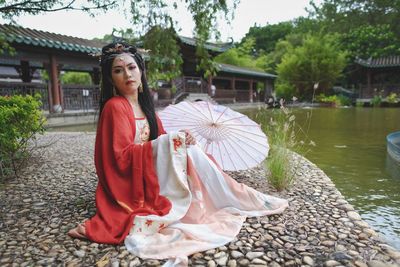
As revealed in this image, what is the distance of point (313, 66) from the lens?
26.2m

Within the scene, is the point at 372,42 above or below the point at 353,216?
above

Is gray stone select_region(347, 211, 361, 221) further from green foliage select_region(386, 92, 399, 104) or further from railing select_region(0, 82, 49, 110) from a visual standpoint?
green foliage select_region(386, 92, 399, 104)

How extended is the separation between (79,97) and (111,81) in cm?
1075

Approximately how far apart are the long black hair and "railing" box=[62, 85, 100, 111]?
9.90 metres

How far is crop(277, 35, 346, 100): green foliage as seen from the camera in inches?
1018

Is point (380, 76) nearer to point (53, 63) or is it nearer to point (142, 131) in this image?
point (53, 63)

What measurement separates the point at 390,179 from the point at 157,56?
381 cm

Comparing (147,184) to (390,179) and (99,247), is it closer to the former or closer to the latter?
(99,247)

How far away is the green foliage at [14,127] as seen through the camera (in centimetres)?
354

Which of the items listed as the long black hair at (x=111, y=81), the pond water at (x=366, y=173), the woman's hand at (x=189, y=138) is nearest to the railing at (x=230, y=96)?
the pond water at (x=366, y=173)

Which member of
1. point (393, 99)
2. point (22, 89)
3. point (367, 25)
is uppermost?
point (367, 25)

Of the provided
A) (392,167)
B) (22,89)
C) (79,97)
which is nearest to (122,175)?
(392,167)

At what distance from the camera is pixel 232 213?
2588mm

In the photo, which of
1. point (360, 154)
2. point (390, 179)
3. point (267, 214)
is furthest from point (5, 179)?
point (360, 154)
